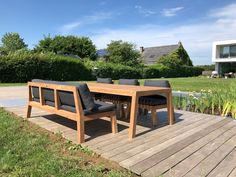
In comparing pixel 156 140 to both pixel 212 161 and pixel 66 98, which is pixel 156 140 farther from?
pixel 66 98

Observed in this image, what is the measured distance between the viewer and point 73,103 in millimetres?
3740

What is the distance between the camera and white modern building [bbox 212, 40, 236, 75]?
106 ft

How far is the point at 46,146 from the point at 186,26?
1902 cm

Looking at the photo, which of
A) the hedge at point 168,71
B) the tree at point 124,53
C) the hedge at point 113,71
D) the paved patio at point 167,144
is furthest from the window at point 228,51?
the paved patio at point 167,144

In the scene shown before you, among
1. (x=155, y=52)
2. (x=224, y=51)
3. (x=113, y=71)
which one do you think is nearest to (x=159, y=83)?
(x=113, y=71)

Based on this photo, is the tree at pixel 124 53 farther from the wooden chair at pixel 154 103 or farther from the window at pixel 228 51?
the wooden chair at pixel 154 103

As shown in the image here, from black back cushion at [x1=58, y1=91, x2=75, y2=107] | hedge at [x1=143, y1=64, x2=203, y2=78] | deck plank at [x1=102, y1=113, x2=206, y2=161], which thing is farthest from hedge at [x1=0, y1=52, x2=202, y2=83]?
deck plank at [x1=102, y1=113, x2=206, y2=161]

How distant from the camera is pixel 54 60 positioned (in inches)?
789

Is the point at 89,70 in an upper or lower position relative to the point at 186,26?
lower

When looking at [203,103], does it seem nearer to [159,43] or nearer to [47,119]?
[47,119]

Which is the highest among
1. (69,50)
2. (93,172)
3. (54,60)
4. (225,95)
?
(69,50)

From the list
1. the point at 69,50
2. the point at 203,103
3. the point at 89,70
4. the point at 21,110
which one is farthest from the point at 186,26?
the point at 69,50

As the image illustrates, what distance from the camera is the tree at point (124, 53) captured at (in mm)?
33656

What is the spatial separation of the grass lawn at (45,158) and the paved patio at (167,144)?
0.19m
